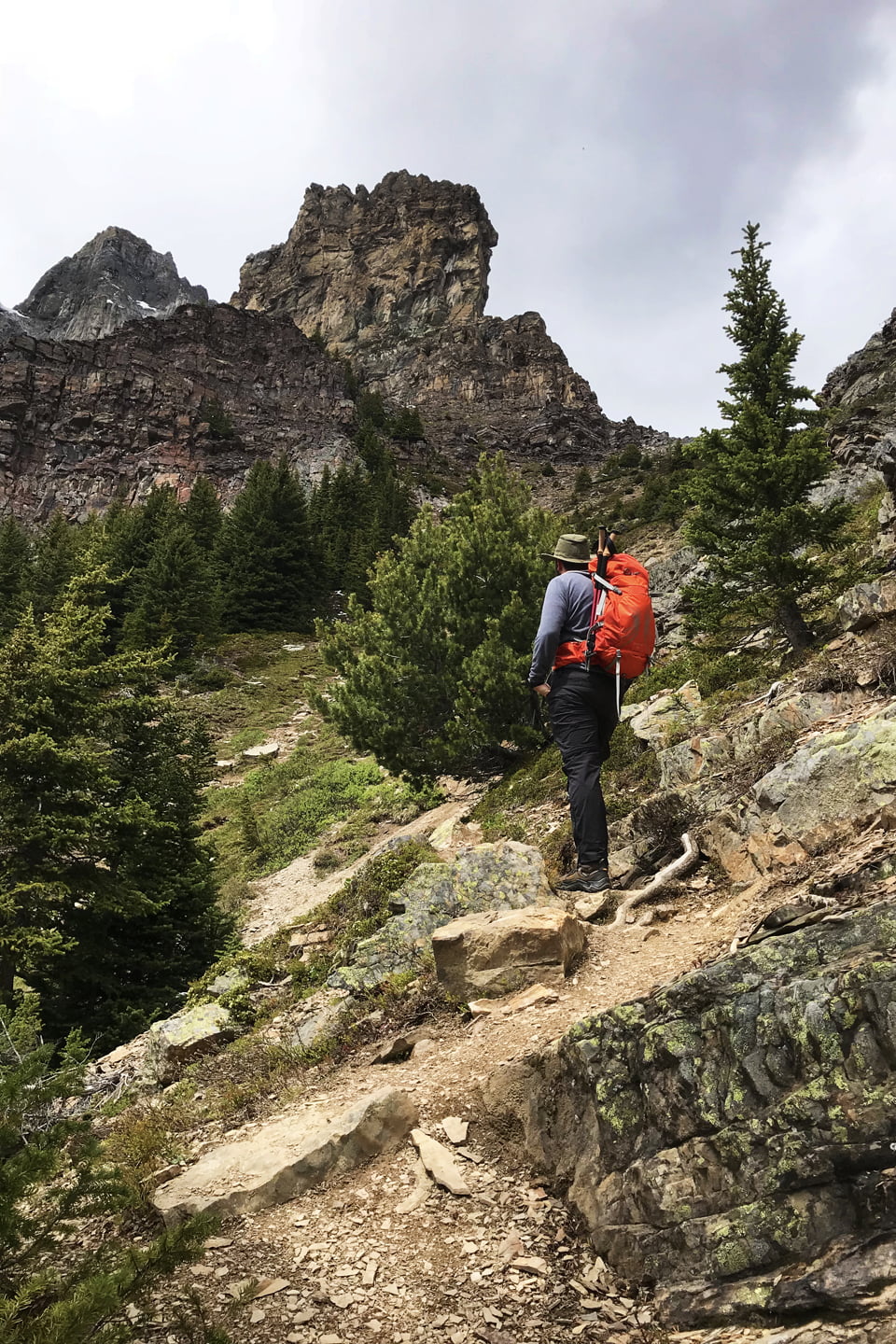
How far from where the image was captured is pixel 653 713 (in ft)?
35.8

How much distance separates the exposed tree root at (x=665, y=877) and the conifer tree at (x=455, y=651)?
5.86 m

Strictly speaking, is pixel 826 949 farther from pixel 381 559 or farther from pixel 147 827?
pixel 381 559

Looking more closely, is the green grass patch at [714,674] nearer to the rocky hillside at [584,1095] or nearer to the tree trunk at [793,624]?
the tree trunk at [793,624]

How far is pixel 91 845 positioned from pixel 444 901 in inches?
204

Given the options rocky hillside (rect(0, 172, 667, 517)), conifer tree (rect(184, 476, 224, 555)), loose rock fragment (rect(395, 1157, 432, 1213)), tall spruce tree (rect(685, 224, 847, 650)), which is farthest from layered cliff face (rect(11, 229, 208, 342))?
loose rock fragment (rect(395, 1157, 432, 1213))

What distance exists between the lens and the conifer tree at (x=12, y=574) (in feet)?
106

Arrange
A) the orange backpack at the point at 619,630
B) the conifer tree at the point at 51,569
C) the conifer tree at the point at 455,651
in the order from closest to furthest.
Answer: the orange backpack at the point at 619,630
the conifer tree at the point at 455,651
the conifer tree at the point at 51,569

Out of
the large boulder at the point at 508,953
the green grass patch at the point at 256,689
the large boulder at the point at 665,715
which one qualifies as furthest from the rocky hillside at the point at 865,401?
the green grass patch at the point at 256,689

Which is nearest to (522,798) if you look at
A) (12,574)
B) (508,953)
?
(508,953)

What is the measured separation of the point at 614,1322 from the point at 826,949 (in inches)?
63.3

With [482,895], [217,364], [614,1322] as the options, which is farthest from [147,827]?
[217,364]

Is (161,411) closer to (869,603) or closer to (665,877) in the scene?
(869,603)

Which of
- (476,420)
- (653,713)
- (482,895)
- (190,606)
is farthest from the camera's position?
(476,420)

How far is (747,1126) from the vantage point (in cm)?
278
